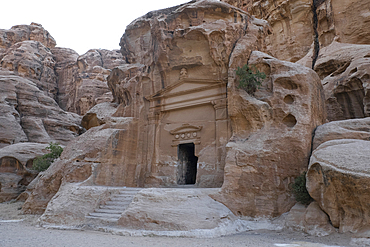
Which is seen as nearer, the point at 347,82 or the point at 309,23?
the point at 347,82

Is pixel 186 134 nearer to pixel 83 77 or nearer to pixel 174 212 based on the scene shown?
pixel 174 212

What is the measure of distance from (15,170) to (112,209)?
11644mm

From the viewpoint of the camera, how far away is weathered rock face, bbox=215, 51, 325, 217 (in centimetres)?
911

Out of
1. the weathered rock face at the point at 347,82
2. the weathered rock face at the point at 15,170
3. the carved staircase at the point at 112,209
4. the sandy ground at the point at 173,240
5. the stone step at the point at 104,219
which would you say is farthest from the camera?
the weathered rock face at the point at 15,170

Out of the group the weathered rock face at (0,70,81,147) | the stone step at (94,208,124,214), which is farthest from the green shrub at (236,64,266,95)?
the weathered rock face at (0,70,81,147)

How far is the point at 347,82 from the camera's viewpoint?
14.7m

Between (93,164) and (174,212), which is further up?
(93,164)

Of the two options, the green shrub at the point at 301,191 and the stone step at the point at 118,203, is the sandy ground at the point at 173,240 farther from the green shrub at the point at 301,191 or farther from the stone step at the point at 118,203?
the stone step at the point at 118,203

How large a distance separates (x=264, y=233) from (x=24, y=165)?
15439mm

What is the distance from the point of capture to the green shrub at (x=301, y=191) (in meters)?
8.50

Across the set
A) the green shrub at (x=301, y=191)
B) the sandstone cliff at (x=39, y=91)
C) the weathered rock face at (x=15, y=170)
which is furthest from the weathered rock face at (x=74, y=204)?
the sandstone cliff at (x=39, y=91)

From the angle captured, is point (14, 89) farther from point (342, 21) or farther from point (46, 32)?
point (342, 21)

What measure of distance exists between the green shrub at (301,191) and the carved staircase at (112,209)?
5.36 m

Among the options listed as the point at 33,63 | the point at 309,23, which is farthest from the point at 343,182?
the point at 33,63
